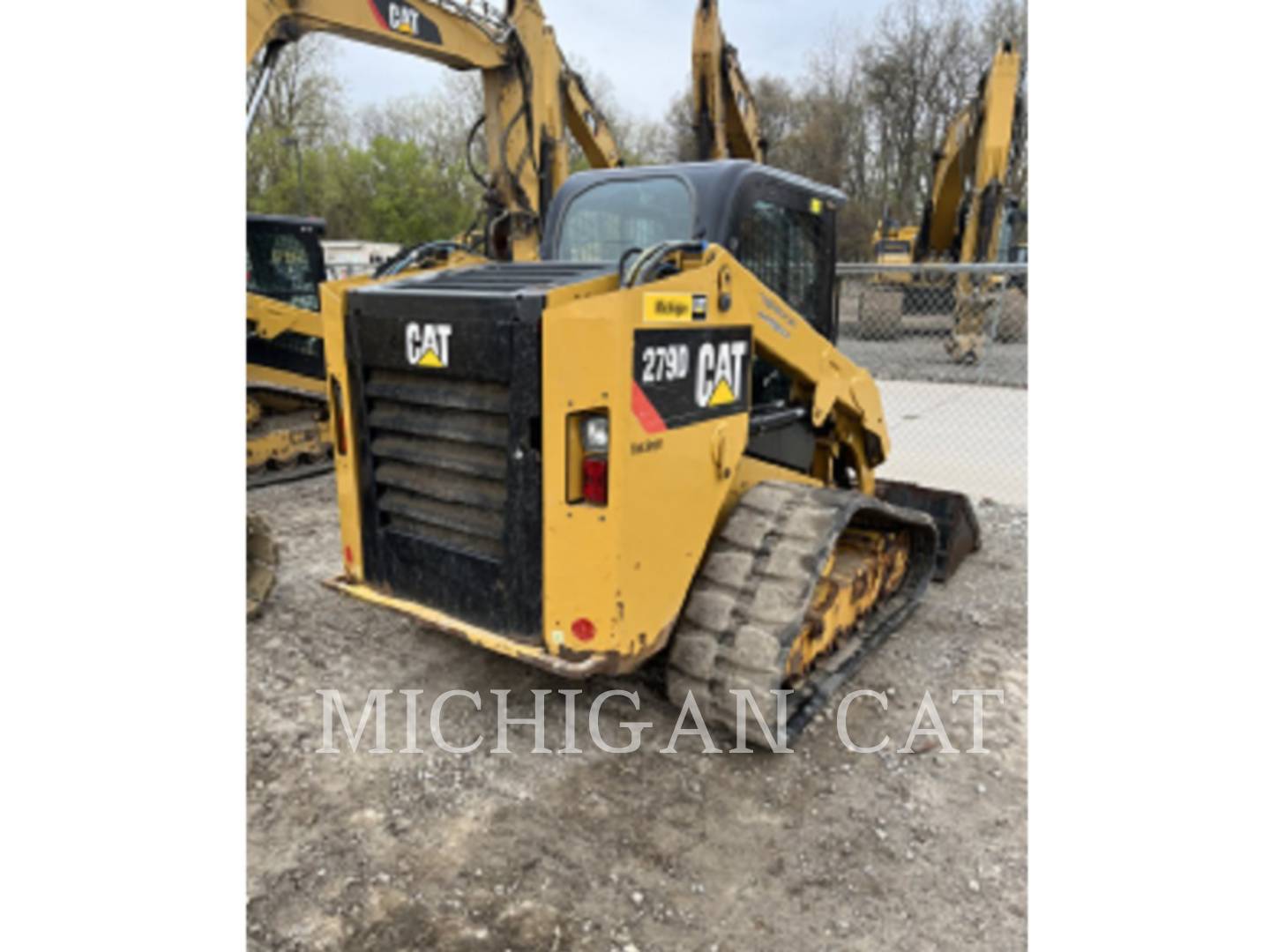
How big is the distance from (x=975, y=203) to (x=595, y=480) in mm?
11617

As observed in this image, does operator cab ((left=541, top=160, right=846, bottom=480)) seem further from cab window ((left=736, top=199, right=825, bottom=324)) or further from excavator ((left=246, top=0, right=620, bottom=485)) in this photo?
excavator ((left=246, top=0, right=620, bottom=485))

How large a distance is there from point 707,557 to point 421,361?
1360 mm

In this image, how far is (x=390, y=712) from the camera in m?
3.52

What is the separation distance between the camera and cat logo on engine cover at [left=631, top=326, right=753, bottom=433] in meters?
2.71

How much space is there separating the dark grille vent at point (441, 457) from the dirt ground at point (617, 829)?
88 cm

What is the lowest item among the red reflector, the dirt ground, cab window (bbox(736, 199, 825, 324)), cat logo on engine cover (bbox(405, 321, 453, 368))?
the dirt ground

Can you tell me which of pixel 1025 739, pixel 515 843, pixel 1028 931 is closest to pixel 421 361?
pixel 515 843

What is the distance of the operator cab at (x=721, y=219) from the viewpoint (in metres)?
3.56

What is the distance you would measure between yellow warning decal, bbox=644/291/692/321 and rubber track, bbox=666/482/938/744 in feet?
3.00

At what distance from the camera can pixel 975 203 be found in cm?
1221

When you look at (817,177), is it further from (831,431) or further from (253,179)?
(831,431)

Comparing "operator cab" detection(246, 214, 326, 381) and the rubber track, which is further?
"operator cab" detection(246, 214, 326, 381)

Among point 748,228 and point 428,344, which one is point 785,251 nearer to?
point 748,228

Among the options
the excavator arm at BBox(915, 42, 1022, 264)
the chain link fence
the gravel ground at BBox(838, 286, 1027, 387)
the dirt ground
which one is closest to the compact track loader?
the dirt ground
